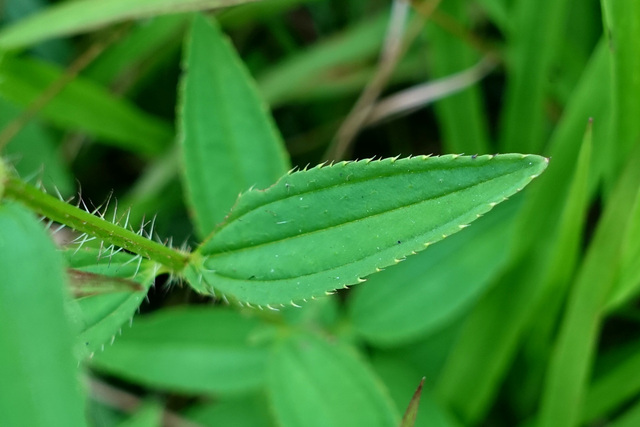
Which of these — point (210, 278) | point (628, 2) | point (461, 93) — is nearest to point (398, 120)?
point (461, 93)

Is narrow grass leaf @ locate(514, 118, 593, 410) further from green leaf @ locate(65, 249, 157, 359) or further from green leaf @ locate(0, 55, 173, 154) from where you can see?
green leaf @ locate(0, 55, 173, 154)

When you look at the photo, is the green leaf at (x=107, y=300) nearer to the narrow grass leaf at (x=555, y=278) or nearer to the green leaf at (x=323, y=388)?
the green leaf at (x=323, y=388)

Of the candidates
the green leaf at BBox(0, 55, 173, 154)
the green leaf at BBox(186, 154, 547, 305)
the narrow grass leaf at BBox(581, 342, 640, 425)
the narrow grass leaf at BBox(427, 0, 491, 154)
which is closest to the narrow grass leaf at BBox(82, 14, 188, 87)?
the green leaf at BBox(0, 55, 173, 154)

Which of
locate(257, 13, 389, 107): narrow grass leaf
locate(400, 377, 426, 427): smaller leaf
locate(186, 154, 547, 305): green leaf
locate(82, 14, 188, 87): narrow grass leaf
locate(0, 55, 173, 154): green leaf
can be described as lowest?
locate(400, 377, 426, 427): smaller leaf

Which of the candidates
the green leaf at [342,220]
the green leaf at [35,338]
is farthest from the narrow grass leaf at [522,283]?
the green leaf at [35,338]

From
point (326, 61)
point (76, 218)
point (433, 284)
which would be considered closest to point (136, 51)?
point (326, 61)

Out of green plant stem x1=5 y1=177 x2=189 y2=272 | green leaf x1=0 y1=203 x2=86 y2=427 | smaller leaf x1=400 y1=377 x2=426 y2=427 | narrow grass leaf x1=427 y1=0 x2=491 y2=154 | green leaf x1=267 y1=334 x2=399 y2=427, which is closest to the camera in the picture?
green leaf x1=0 y1=203 x2=86 y2=427

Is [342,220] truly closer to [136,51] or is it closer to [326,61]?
[326,61]
